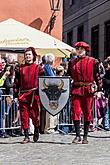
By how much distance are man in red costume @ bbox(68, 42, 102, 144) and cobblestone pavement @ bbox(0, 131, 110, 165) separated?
1.77ft

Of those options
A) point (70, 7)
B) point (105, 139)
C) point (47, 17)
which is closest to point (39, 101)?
point (105, 139)

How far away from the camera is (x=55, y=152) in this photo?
9547 millimetres

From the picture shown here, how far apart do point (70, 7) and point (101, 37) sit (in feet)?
22.2

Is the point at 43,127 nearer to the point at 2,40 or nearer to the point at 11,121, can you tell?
the point at 11,121

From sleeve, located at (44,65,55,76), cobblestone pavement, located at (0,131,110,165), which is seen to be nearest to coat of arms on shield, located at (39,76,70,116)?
cobblestone pavement, located at (0,131,110,165)

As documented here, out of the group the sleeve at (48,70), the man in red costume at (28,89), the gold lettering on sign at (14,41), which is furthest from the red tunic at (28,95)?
the gold lettering on sign at (14,41)

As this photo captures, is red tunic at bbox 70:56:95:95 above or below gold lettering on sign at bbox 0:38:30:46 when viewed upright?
below

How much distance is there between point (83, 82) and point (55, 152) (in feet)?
5.59

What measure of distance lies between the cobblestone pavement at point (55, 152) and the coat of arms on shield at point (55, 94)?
68cm

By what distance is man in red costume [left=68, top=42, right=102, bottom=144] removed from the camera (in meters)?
10.6

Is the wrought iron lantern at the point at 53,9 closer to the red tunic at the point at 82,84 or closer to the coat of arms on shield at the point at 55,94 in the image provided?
the coat of arms on shield at the point at 55,94

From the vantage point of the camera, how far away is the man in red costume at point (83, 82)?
10.6 metres

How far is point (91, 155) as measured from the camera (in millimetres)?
9172

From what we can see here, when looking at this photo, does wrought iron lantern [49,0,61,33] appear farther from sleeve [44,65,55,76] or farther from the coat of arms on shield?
the coat of arms on shield
